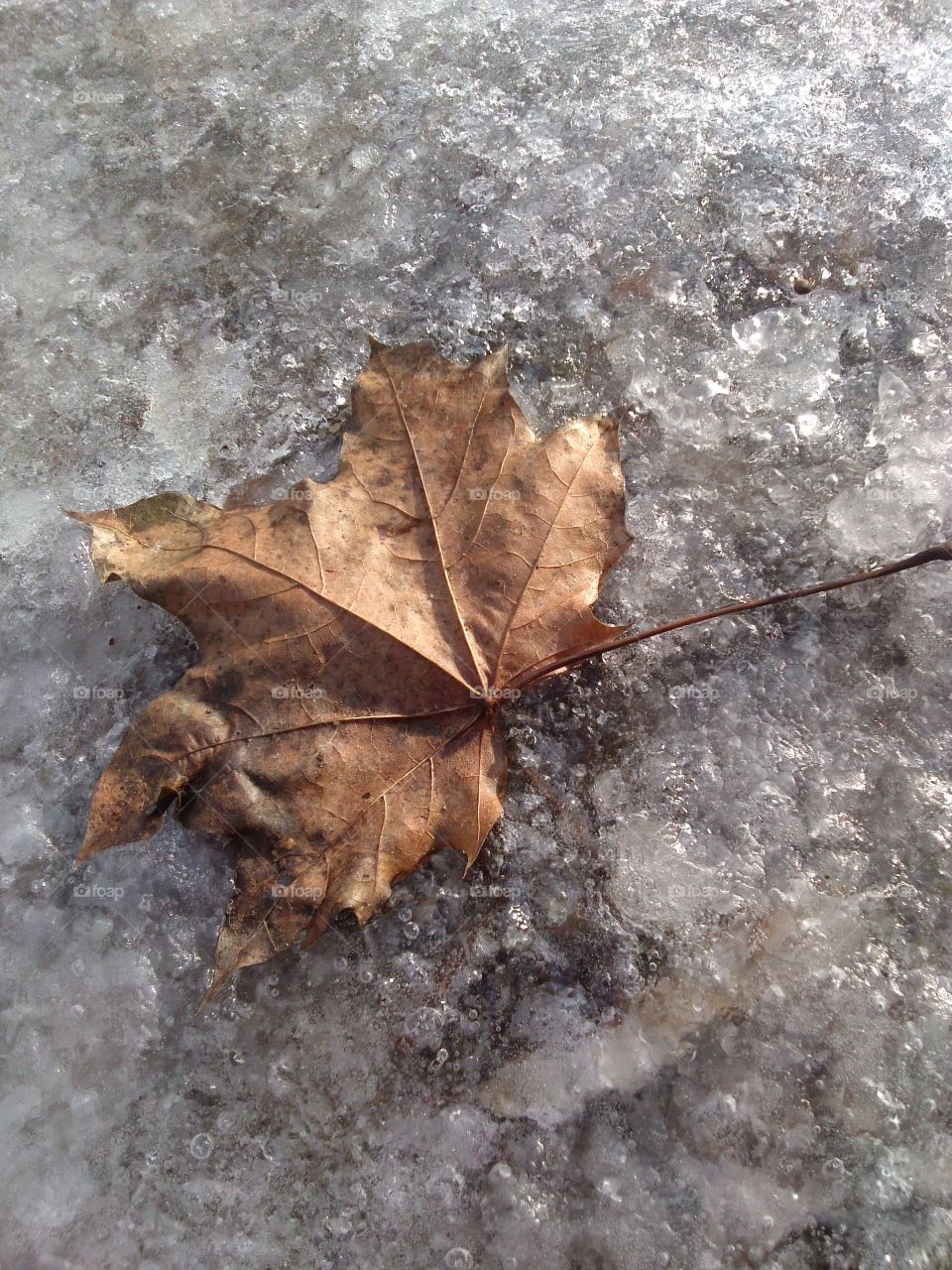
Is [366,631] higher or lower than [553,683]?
higher

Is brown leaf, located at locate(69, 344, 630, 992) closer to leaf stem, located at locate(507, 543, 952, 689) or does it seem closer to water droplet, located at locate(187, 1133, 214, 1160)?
leaf stem, located at locate(507, 543, 952, 689)

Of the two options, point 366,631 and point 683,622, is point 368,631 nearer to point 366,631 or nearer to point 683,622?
point 366,631

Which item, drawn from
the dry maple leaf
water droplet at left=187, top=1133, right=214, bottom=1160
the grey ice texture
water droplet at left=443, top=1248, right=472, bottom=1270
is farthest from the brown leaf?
water droplet at left=443, top=1248, right=472, bottom=1270

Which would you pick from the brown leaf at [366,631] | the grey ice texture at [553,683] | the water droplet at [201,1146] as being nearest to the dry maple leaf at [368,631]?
the brown leaf at [366,631]

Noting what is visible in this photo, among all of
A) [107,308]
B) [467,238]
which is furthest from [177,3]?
→ [467,238]

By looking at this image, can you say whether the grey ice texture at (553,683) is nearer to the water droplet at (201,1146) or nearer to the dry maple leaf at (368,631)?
the water droplet at (201,1146)

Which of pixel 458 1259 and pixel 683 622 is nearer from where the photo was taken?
pixel 458 1259

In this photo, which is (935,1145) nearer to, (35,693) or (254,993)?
(254,993)

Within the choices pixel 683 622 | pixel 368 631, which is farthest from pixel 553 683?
pixel 368 631
